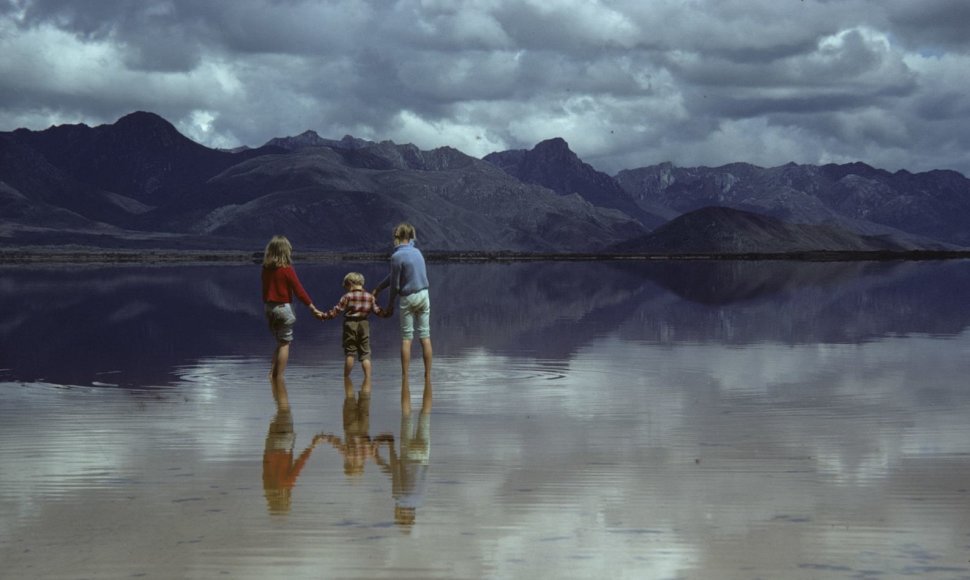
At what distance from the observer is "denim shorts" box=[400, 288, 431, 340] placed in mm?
19234

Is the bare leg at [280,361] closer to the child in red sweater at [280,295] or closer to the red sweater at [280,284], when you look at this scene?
the child in red sweater at [280,295]

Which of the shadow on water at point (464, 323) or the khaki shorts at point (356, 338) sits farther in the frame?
the shadow on water at point (464, 323)

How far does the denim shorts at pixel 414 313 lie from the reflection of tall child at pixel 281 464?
138 inches

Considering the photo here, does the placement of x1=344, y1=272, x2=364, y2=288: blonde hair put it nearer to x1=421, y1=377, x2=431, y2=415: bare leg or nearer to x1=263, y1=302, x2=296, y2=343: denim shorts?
x1=263, y1=302, x2=296, y2=343: denim shorts

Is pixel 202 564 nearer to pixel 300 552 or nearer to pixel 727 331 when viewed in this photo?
pixel 300 552

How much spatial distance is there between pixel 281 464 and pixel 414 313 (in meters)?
7.17

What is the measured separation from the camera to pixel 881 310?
154 ft

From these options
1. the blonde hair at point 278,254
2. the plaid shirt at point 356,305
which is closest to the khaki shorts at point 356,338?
the plaid shirt at point 356,305

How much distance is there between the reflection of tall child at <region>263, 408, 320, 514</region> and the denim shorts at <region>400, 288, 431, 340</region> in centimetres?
349

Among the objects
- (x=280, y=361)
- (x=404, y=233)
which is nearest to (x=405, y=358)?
(x=404, y=233)

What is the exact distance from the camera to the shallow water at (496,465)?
28.9 feet

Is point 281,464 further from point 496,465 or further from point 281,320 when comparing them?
point 281,320

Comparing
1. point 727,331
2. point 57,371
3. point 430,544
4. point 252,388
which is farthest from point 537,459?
point 727,331

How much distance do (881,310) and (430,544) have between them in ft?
134
